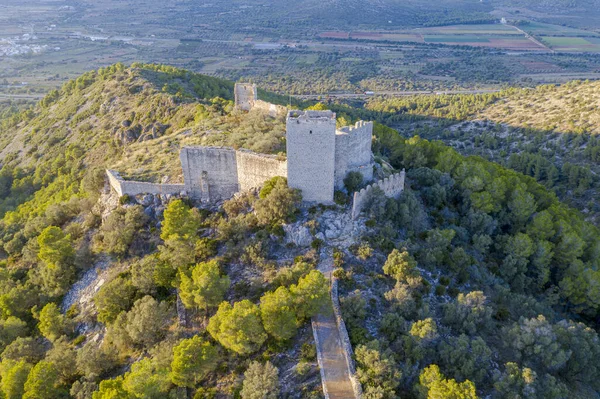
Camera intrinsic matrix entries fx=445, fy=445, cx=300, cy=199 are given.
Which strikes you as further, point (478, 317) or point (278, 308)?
point (478, 317)

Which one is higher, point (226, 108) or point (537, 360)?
point (226, 108)

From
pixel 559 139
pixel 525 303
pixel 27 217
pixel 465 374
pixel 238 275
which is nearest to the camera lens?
pixel 465 374

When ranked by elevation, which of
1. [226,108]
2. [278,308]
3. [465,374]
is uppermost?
[226,108]

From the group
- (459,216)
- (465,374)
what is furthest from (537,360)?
(459,216)

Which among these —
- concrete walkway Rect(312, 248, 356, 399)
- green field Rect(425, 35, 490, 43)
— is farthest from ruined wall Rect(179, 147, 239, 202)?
green field Rect(425, 35, 490, 43)

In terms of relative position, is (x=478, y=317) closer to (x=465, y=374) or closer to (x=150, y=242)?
(x=465, y=374)

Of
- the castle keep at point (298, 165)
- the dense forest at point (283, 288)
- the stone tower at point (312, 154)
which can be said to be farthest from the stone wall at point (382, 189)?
the stone tower at point (312, 154)

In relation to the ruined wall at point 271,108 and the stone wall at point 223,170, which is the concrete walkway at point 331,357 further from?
the ruined wall at point 271,108
